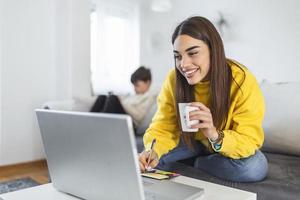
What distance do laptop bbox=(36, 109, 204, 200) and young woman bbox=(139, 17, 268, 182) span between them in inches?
10.0

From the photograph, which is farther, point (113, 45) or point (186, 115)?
point (113, 45)

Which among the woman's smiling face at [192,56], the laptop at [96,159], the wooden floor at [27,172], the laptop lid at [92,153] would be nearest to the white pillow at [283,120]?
the woman's smiling face at [192,56]

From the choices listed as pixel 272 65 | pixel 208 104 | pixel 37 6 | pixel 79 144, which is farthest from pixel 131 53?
pixel 79 144

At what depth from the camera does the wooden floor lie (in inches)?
76.4

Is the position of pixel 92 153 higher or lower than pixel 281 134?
higher

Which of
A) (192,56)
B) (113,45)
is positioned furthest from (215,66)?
(113,45)

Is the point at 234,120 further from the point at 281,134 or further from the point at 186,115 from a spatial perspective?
the point at 281,134

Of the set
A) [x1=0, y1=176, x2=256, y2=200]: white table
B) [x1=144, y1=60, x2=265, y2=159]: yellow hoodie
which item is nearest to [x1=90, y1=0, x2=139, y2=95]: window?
[x1=144, y1=60, x2=265, y2=159]: yellow hoodie

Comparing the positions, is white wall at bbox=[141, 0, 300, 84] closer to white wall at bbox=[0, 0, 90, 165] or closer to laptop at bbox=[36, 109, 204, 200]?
white wall at bbox=[0, 0, 90, 165]

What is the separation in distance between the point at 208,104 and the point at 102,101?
1034mm

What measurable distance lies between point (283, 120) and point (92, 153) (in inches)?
40.5

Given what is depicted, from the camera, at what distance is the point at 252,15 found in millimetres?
2479

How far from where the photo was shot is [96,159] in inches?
22.5

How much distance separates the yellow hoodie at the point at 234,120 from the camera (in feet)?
2.97
